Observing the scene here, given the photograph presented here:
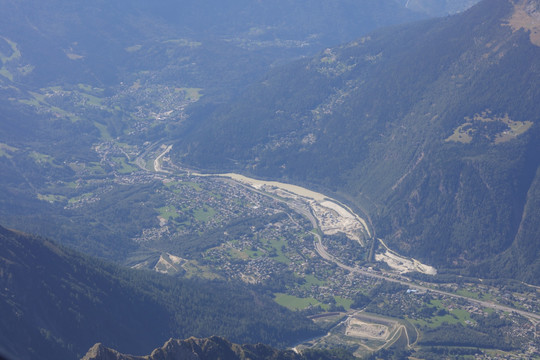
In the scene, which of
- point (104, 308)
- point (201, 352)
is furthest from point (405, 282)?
point (201, 352)

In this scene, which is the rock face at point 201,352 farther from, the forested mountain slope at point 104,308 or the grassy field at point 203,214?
the grassy field at point 203,214

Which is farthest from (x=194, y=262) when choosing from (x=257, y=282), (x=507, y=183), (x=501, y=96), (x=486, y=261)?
(x=501, y=96)

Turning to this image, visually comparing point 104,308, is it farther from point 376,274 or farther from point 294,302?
point 376,274

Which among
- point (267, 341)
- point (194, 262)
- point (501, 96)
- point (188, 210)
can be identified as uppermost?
point (501, 96)

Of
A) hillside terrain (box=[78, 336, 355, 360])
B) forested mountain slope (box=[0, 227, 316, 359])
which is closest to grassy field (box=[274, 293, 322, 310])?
forested mountain slope (box=[0, 227, 316, 359])

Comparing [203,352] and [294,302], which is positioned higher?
[294,302]

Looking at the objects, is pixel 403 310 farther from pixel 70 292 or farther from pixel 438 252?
pixel 70 292

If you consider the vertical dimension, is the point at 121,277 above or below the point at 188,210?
below
